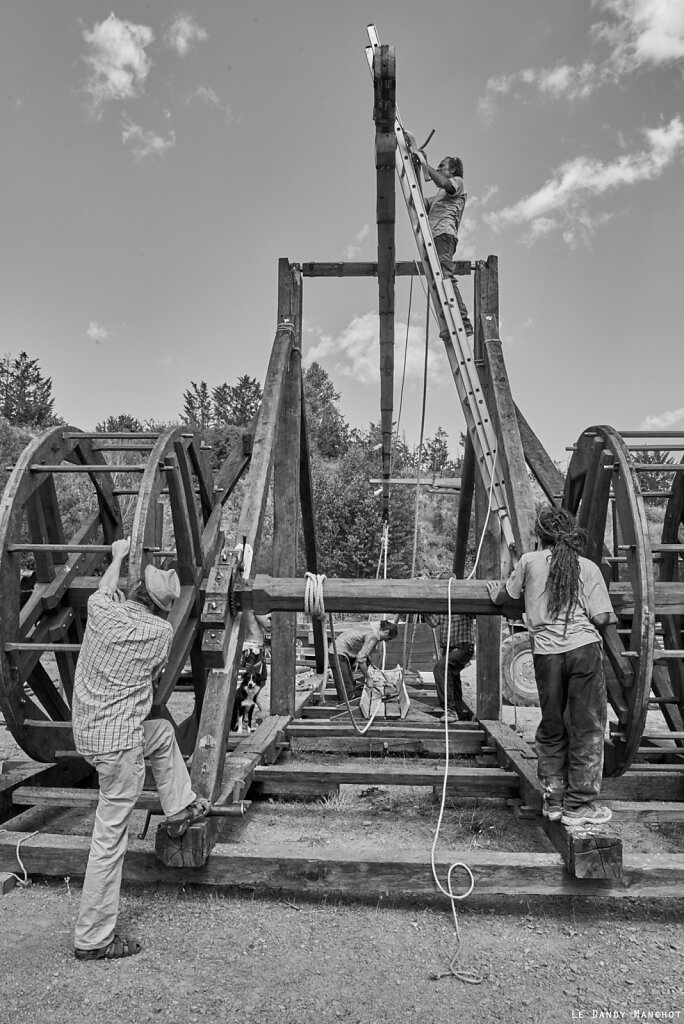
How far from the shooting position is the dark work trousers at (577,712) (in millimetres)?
3441

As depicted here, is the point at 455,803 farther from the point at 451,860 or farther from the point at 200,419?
the point at 200,419

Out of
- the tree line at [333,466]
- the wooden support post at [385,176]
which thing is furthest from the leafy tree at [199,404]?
the wooden support post at [385,176]

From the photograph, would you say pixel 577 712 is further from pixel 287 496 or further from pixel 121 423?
pixel 121 423

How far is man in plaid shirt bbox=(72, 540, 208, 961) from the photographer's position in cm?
293

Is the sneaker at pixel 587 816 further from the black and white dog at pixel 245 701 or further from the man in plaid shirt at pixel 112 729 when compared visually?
the black and white dog at pixel 245 701

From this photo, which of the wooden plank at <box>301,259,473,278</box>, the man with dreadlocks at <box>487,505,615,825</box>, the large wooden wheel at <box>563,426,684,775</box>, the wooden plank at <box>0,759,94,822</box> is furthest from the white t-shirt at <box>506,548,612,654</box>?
the wooden plank at <box>301,259,473,278</box>

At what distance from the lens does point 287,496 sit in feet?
22.0

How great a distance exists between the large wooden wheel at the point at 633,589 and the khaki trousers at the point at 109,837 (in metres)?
2.35

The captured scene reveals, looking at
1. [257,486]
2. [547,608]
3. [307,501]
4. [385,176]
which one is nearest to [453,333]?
[385,176]

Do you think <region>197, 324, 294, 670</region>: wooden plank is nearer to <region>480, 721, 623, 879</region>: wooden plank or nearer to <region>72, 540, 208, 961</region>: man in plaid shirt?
<region>72, 540, 208, 961</region>: man in plaid shirt

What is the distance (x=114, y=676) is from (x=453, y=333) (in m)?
3.77

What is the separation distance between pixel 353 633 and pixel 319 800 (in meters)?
3.28

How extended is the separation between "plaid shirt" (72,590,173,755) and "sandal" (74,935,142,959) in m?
0.74

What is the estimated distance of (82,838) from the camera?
3.68 meters
